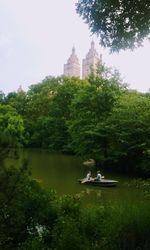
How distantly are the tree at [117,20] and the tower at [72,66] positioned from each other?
12033 cm

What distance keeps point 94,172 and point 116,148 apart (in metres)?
3.13

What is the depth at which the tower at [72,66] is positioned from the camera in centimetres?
13138

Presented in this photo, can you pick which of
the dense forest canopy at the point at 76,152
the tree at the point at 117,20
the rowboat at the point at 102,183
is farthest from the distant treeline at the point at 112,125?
the tree at the point at 117,20

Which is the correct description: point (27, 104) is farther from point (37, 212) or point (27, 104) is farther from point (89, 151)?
point (37, 212)

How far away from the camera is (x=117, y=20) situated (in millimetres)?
10516

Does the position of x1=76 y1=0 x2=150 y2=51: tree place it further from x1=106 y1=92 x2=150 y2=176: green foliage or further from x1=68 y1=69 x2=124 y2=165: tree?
x1=68 y1=69 x2=124 y2=165: tree

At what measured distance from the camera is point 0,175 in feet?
21.2

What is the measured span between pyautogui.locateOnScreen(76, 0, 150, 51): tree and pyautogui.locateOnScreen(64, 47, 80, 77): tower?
12033 cm

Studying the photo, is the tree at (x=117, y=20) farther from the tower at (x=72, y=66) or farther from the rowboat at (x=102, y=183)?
the tower at (x=72, y=66)

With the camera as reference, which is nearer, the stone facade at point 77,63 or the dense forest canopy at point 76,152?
the dense forest canopy at point 76,152

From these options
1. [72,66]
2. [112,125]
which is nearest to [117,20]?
[112,125]

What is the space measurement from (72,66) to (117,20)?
122m

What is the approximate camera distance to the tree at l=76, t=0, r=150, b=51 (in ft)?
32.8

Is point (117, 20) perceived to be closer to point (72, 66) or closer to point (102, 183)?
point (102, 183)
